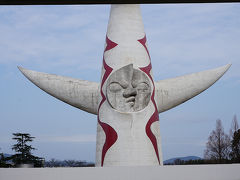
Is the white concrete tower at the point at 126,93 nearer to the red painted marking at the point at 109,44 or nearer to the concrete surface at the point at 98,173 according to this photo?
the red painted marking at the point at 109,44

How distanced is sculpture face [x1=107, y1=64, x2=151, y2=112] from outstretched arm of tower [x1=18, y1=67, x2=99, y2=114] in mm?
1744

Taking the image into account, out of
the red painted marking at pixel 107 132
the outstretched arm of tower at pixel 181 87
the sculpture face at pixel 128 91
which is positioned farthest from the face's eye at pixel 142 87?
the outstretched arm of tower at pixel 181 87

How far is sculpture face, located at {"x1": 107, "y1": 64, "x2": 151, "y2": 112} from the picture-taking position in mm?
13594

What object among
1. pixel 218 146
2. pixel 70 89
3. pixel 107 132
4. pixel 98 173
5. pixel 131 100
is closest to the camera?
pixel 98 173

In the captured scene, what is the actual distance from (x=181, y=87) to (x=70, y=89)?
449 cm

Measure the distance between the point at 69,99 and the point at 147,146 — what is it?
13.5 ft

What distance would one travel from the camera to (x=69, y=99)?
51.9 ft

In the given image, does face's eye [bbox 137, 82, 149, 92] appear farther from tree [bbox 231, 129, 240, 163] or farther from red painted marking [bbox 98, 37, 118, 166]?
tree [bbox 231, 129, 240, 163]

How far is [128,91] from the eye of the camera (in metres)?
13.6

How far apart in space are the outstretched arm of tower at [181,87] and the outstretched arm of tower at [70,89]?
2.57 m

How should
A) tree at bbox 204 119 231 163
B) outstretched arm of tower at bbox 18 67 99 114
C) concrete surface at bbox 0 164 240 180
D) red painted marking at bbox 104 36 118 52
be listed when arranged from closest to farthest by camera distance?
concrete surface at bbox 0 164 240 180, red painted marking at bbox 104 36 118 52, outstretched arm of tower at bbox 18 67 99 114, tree at bbox 204 119 231 163

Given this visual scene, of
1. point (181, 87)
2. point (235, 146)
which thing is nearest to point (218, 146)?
point (235, 146)

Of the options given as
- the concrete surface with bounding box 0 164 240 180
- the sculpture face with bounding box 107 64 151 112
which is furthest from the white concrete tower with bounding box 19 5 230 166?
the concrete surface with bounding box 0 164 240 180

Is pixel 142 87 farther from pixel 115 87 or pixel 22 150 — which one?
pixel 22 150
